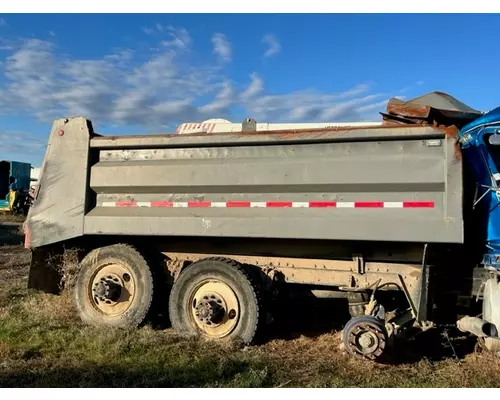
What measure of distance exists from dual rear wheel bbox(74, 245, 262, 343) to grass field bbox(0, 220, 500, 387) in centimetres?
21

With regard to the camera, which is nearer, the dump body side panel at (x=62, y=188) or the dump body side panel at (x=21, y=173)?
the dump body side panel at (x=62, y=188)

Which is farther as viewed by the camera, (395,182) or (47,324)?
(47,324)

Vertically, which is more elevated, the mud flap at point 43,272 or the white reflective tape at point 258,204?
the white reflective tape at point 258,204

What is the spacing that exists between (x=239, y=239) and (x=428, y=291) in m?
1.97

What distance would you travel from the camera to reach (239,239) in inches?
223

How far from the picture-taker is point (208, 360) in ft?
15.8

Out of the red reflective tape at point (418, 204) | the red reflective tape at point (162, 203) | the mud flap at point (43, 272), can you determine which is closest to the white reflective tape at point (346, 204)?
the red reflective tape at point (418, 204)

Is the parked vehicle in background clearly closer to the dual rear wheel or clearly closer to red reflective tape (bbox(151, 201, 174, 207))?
the dual rear wheel

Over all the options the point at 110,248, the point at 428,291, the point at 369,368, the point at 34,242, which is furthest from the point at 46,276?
the point at 428,291

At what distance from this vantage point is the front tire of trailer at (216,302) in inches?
211

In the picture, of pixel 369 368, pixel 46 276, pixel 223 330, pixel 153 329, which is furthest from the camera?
pixel 46 276

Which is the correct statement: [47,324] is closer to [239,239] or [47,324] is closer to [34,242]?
[34,242]

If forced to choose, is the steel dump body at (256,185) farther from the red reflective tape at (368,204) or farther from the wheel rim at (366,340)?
the wheel rim at (366,340)

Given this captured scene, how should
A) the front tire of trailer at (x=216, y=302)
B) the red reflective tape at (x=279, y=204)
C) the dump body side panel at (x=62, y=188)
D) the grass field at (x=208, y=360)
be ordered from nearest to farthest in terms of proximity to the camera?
1. the grass field at (x=208, y=360)
2. the red reflective tape at (x=279, y=204)
3. the front tire of trailer at (x=216, y=302)
4. the dump body side panel at (x=62, y=188)
